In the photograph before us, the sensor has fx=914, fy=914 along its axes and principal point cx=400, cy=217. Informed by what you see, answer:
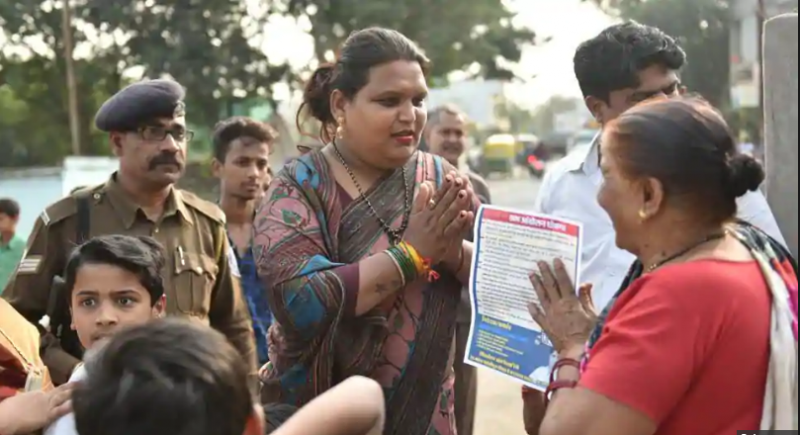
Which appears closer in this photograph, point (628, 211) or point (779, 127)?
point (628, 211)

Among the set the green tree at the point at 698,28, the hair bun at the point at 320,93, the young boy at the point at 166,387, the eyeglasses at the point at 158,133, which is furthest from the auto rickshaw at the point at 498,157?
the young boy at the point at 166,387

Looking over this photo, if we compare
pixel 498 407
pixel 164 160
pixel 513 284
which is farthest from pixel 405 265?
pixel 498 407

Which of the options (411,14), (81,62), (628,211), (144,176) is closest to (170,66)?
(81,62)

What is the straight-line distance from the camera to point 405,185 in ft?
7.55

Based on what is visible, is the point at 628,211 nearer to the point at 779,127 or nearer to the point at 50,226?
the point at 779,127

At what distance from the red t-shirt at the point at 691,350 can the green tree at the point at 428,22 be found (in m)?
15.3

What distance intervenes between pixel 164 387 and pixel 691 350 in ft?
2.80

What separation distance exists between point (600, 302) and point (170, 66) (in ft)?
50.1

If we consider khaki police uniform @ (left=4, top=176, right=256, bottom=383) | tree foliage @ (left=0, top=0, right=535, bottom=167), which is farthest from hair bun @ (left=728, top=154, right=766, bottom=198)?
tree foliage @ (left=0, top=0, right=535, bottom=167)

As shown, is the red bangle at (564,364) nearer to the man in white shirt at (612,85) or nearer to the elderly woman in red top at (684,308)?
the elderly woman in red top at (684,308)

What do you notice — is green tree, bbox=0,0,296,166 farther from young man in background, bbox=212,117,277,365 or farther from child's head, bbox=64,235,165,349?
child's head, bbox=64,235,165,349

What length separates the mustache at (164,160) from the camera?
9.58ft

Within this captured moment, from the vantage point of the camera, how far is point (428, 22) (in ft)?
57.0

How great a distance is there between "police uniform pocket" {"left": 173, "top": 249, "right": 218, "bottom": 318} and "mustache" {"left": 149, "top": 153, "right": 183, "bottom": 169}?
282 mm
